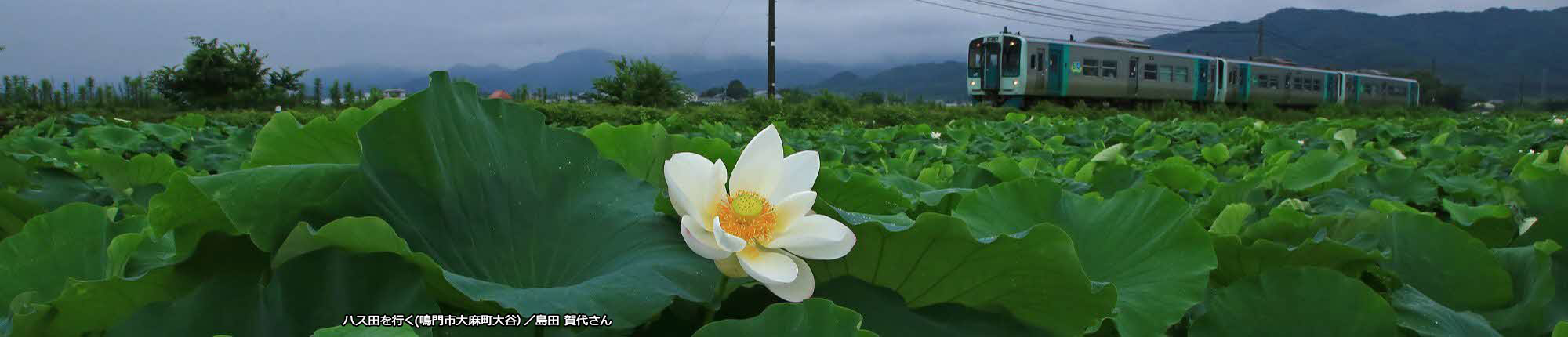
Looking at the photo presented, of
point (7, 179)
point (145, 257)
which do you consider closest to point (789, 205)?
point (145, 257)

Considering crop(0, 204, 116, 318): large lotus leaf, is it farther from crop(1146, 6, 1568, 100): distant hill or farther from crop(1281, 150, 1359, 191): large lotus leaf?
crop(1146, 6, 1568, 100): distant hill

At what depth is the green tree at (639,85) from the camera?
63.2 ft

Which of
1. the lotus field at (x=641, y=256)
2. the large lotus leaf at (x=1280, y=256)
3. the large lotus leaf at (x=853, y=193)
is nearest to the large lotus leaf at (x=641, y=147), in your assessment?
the lotus field at (x=641, y=256)

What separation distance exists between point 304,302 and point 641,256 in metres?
0.20

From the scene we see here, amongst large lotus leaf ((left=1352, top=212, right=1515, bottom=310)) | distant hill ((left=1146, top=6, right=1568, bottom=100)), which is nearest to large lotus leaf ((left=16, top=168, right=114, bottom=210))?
large lotus leaf ((left=1352, top=212, right=1515, bottom=310))

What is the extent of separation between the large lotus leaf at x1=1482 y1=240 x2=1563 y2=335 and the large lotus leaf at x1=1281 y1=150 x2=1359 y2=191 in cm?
104

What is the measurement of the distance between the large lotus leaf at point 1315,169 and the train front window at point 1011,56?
55.9 ft

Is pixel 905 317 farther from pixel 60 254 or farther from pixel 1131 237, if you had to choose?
pixel 60 254

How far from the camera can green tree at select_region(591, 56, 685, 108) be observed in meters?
19.2

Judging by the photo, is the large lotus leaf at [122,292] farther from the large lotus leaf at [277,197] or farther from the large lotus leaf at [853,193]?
the large lotus leaf at [853,193]

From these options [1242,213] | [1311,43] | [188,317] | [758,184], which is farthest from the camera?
[1311,43]

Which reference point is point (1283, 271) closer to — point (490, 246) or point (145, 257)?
point (490, 246)

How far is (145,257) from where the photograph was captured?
703 mm

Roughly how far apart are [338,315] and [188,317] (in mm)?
85
